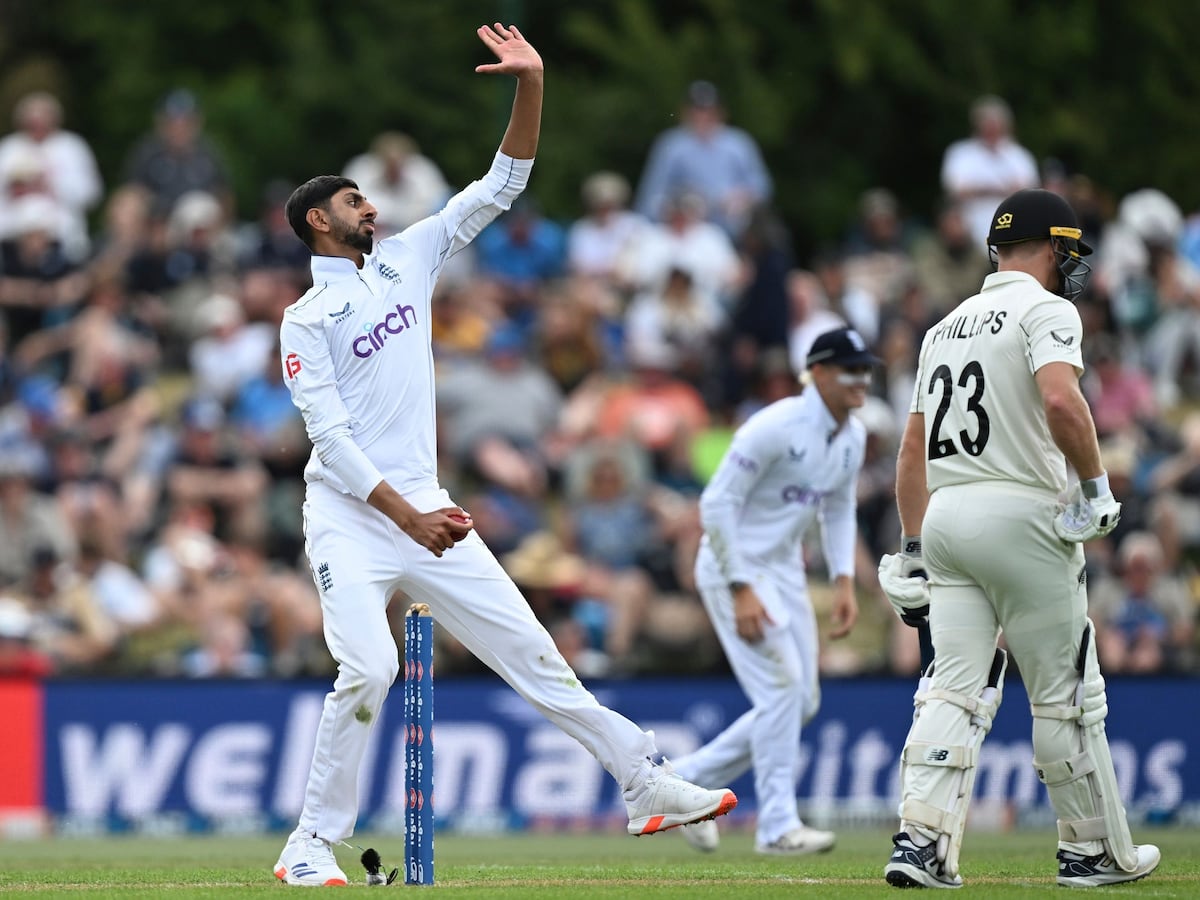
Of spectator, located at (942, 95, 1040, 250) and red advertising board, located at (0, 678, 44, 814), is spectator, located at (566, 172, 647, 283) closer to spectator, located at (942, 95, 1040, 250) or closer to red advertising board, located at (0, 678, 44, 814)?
spectator, located at (942, 95, 1040, 250)

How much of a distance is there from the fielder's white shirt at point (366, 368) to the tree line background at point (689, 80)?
17.2 meters

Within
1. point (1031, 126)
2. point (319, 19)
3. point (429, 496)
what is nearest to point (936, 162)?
point (1031, 126)

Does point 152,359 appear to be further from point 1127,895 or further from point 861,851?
point 1127,895

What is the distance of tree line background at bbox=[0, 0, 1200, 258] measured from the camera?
27406mm

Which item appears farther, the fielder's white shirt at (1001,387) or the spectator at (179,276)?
the spectator at (179,276)

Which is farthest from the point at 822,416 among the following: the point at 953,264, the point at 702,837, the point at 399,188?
the point at 399,188

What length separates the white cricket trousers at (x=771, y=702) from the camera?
1171cm

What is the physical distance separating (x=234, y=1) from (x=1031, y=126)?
1242 centimetres

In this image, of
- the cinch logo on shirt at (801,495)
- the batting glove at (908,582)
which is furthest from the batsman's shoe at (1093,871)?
the cinch logo on shirt at (801,495)

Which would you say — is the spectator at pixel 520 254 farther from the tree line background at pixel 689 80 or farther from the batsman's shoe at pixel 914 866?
the batsman's shoe at pixel 914 866

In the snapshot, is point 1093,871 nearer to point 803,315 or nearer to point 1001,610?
point 1001,610

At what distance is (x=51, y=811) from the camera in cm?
1541

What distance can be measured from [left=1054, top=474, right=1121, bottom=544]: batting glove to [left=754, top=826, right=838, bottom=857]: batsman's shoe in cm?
339

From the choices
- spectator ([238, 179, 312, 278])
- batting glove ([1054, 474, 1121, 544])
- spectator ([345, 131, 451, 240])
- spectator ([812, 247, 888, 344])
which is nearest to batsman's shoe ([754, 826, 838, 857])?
batting glove ([1054, 474, 1121, 544])
